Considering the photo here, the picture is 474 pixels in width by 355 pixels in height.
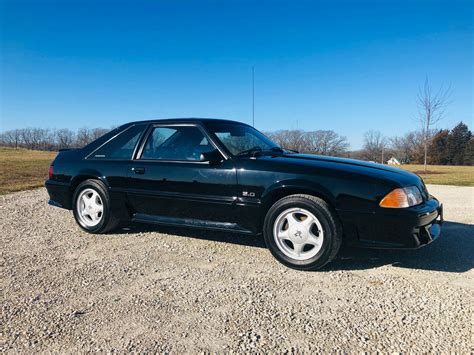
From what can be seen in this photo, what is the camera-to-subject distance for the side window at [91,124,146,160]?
425cm

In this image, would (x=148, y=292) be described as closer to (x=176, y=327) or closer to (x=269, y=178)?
(x=176, y=327)

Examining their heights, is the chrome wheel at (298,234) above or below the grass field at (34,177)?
above

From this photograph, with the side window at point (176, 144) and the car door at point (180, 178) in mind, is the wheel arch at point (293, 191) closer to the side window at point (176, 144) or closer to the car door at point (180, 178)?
the car door at point (180, 178)

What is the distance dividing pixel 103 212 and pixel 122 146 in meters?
0.92

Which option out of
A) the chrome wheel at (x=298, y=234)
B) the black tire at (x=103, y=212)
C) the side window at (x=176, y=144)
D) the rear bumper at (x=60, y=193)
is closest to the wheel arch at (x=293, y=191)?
the chrome wheel at (x=298, y=234)

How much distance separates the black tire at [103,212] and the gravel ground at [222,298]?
22 centimetres

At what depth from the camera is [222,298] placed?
2.54 metres

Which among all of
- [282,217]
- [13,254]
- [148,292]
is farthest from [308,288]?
[13,254]

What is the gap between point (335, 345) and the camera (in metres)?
1.93

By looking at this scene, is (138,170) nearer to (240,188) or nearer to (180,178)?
(180,178)

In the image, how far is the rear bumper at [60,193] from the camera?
14.9 ft

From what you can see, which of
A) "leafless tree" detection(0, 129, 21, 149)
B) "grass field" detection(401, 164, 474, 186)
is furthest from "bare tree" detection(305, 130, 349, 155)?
"leafless tree" detection(0, 129, 21, 149)

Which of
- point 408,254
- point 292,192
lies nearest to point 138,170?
point 292,192

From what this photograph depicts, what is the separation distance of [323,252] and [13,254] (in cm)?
336
